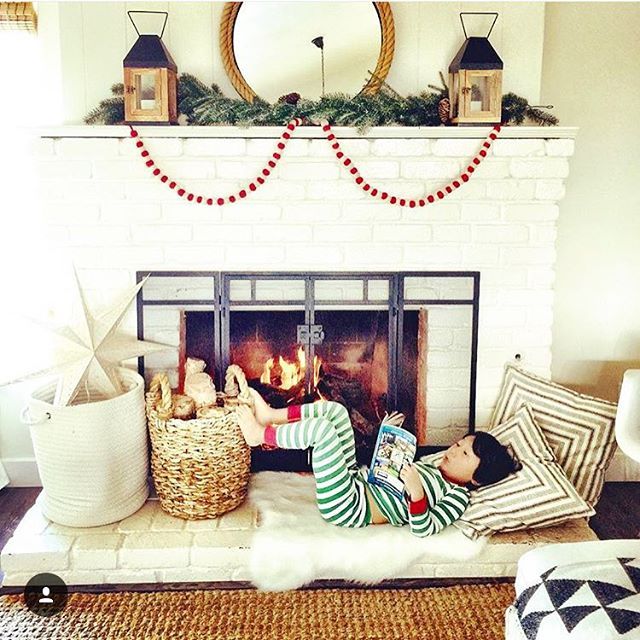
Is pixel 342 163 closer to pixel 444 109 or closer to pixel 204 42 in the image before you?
pixel 444 109

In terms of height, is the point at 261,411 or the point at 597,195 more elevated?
the point at 597,195

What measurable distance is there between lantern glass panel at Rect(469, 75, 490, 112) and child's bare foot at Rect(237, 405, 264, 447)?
4.41 feet

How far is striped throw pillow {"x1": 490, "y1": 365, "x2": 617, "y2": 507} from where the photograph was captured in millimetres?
2541

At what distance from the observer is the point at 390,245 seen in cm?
276

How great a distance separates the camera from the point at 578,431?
2570 millimetres

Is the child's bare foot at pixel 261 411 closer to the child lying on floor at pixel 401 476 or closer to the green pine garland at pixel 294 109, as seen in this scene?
the child lying on floor at pixel 401 476

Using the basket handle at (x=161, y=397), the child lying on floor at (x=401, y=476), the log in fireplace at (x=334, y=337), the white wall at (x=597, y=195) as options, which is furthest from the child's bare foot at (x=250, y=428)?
the white wall at (x=597, y=195)

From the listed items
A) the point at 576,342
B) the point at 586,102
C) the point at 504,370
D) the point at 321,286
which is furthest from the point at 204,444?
the point at 586,102

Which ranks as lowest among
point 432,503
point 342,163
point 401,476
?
point 432,503

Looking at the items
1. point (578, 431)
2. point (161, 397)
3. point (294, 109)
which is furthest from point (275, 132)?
point (578, 431)

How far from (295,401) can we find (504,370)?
0.82m

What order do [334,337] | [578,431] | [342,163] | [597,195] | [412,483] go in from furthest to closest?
[597,195] < [334,337] < [342,163] < [578,431] < [412,483]

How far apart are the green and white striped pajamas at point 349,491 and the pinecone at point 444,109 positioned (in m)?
1.17

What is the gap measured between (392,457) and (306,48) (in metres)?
1.53
